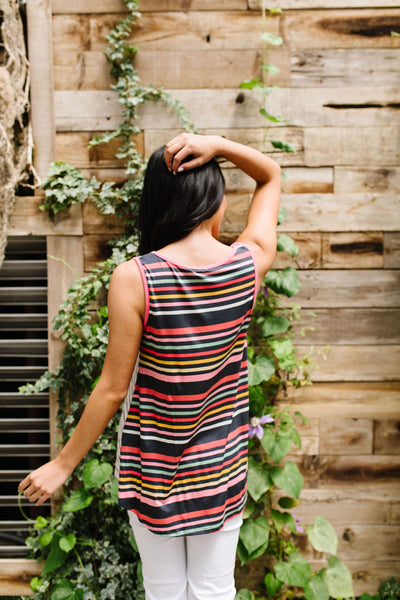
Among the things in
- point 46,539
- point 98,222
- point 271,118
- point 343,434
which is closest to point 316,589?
point 343,434

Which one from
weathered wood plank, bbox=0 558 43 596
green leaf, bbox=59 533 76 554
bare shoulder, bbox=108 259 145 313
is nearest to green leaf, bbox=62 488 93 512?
green leaf, bbox=59 533 76 554

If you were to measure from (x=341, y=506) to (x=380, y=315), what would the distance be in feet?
3.00

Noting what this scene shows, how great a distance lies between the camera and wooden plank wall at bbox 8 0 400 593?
1.96 m

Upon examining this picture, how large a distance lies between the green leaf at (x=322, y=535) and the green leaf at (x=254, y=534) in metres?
0.21

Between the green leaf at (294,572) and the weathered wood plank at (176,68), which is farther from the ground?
the weathered wood plank at (176,68)

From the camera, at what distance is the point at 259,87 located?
1883mm

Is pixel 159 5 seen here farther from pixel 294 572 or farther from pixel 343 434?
pixel 294 572

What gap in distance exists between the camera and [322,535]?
194 cm

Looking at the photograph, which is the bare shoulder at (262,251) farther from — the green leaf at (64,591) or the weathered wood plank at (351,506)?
the green leaf at (64,591)

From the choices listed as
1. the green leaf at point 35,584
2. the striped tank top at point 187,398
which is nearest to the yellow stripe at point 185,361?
the striped tank top at point 187,398

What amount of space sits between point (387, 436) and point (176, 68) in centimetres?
192

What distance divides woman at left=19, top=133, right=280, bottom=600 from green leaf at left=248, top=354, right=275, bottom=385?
0.56 meters

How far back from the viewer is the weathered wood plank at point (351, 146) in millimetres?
2014

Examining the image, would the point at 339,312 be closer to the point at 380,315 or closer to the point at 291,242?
the point at 380,315
